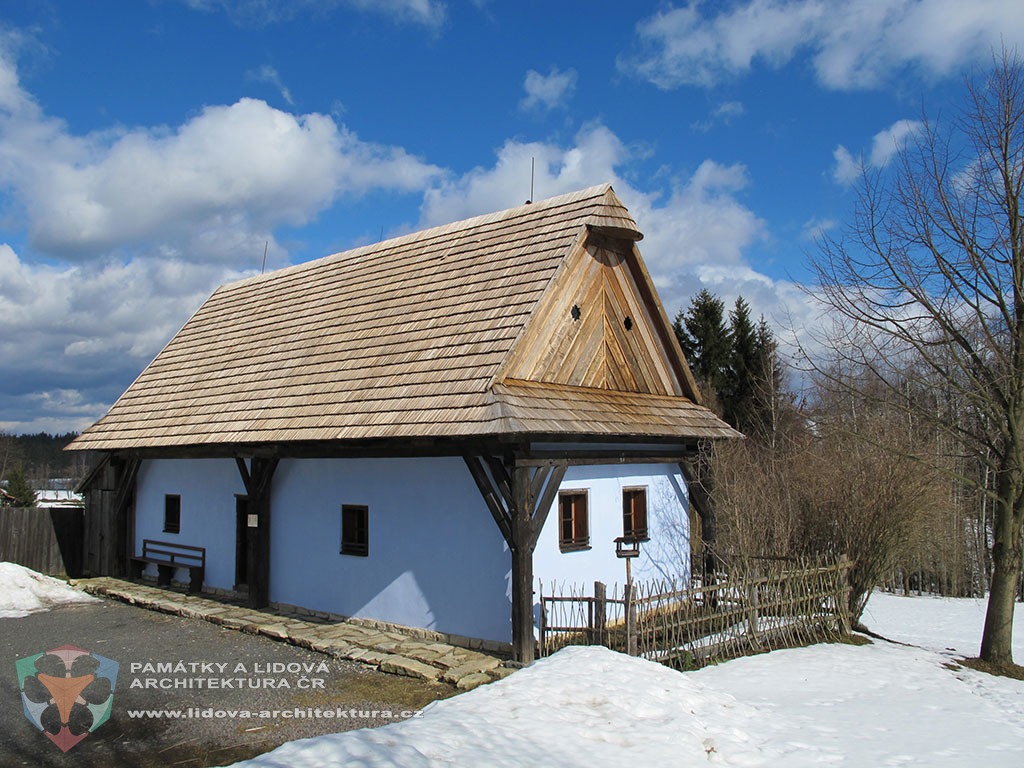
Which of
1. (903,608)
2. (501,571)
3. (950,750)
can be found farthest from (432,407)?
(903,608)

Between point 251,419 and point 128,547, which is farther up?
point 251,419

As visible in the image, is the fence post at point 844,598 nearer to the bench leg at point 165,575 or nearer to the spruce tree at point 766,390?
the bench leg at point 165,575

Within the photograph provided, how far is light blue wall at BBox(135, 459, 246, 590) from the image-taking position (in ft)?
45.4

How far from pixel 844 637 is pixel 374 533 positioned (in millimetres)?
7294

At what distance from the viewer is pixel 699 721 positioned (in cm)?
→ 691

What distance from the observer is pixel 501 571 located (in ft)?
32.0

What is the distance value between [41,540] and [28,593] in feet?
11.1

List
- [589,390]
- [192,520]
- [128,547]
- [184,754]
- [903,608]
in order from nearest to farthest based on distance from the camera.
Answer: [184,754]
[589,390]
[192,520]
[128,547]
[903,608]

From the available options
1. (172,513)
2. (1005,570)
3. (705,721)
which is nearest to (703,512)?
(1005,570)

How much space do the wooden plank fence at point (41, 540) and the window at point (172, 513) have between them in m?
3.26

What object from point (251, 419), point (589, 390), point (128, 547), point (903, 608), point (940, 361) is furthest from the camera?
point (903, 608)

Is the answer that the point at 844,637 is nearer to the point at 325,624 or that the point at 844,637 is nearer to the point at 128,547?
the point at 325,624

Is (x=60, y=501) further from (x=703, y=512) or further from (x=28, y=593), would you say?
(x=703, y=512)

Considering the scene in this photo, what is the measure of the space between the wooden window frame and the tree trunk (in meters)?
4.92
